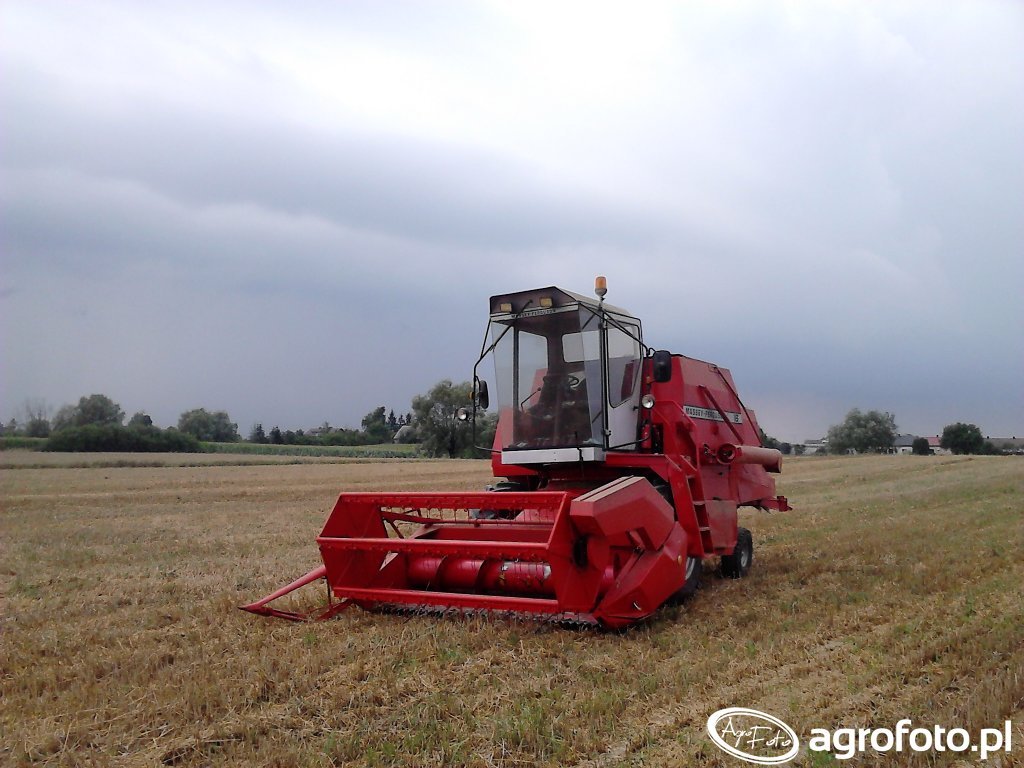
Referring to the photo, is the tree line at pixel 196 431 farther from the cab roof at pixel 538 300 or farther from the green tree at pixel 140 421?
the cab roof at pixel 538 300

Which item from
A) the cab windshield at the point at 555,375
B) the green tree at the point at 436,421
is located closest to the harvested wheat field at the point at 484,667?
the cab windshield at the point at 555,375

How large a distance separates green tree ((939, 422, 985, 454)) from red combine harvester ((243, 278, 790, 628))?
208 ft

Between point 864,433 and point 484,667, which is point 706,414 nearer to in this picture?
point 484,667

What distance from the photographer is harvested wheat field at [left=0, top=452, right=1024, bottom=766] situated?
144 inches

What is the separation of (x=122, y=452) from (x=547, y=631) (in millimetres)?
38083

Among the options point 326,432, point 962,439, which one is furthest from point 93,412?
point 962,439

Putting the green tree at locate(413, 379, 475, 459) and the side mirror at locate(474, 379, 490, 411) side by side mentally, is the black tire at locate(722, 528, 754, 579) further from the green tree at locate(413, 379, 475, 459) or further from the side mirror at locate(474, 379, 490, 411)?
the green tree at locate(413, 379, 475, 459)

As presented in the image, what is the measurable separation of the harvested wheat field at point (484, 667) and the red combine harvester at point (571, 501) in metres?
0.29

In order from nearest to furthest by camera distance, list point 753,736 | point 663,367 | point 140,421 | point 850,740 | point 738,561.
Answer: point 850,740
point 753,736
point 663,367
point 738,561
point 140,421

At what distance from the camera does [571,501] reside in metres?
5.64

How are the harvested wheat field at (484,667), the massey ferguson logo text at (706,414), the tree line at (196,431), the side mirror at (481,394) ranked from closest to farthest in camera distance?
the harvested wheat field at (484,667) < the side mirror at (481,394) < the massey ferguson logo text at (706,414) < the tree line at (196,431)

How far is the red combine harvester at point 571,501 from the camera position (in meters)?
5.65

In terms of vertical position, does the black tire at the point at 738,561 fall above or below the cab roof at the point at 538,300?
below

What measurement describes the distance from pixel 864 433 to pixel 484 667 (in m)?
77.4
